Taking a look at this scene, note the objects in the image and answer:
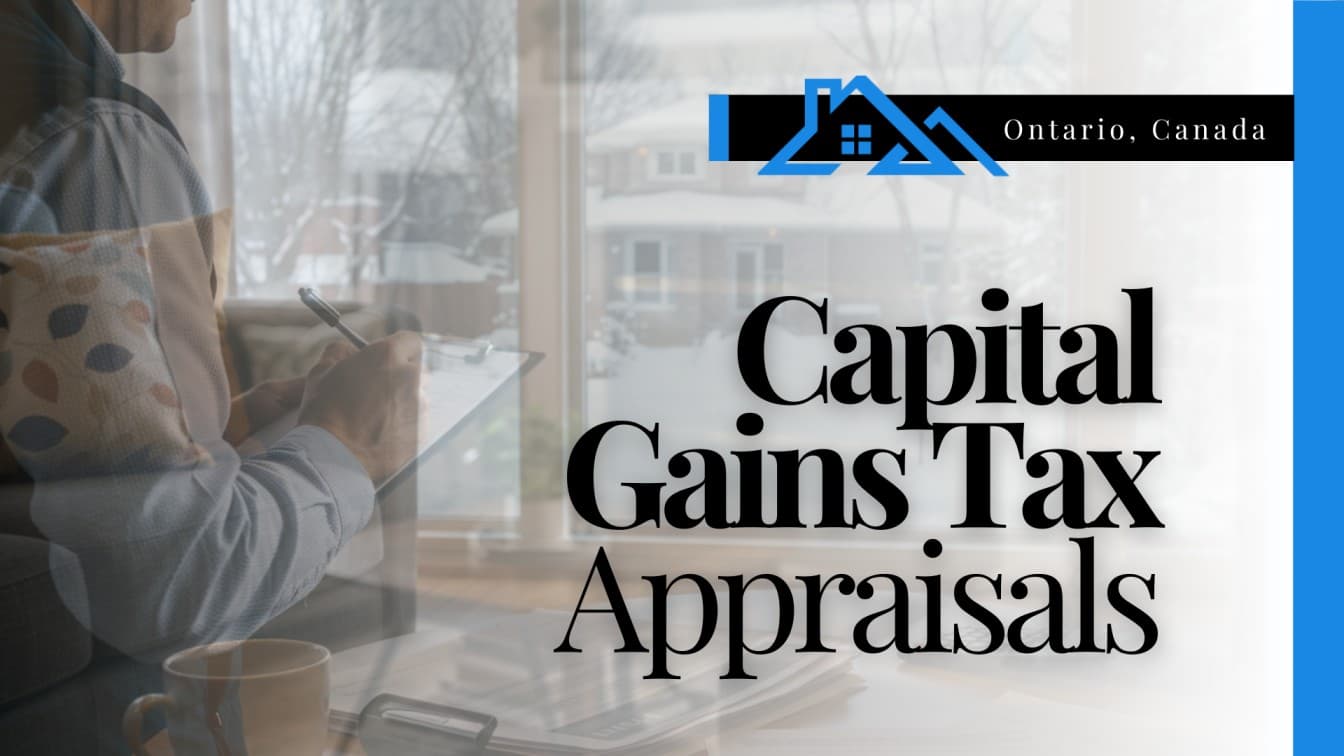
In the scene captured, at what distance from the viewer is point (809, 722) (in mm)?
1104

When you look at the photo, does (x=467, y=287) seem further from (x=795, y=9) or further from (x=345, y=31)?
(x=795, y=9)

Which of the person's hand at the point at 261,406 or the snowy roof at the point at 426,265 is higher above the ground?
the snowy roof at the point at 426,265

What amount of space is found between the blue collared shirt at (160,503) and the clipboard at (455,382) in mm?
64

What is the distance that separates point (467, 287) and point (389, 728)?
416 millimetres

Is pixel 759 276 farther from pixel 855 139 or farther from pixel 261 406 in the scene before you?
pixel 261 406

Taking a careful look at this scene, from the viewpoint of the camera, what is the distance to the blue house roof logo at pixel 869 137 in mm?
1084

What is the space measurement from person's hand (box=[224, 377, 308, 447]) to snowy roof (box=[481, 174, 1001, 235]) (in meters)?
0.23


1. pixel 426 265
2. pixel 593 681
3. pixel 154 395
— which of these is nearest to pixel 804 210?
pixel 426 265

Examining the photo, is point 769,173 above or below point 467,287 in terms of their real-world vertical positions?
above

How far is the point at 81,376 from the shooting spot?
991mm

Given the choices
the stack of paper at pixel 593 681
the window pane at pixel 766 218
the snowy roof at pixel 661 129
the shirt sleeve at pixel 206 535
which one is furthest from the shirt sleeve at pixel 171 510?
the snowy roof at pixel 661 129

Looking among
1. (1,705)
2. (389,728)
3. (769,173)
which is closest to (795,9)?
(769,173)

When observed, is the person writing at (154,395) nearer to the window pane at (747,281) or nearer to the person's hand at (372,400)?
the person's hand at (372,400)

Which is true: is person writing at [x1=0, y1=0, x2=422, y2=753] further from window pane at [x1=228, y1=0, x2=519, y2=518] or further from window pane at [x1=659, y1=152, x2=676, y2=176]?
window pane at [x1=659, y1=152, x2=676, y2=176]
